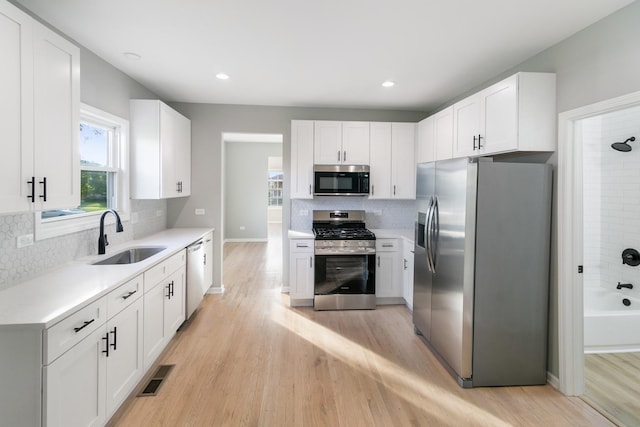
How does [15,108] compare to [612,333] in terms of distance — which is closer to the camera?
[15,108]

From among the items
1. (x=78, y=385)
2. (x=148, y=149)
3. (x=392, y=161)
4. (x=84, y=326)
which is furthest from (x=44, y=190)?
(x=392, y=161)

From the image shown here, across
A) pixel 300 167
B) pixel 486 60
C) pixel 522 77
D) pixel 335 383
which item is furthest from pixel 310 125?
pixel 335 383

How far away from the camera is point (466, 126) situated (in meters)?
3.22

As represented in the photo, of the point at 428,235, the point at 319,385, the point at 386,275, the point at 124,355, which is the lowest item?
the point at 319,385

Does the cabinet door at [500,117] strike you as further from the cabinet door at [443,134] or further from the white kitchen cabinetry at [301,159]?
the white kitchen cabinetry at [301,159]

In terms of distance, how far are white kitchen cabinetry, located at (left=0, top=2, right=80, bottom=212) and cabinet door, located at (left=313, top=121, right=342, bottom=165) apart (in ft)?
8.98

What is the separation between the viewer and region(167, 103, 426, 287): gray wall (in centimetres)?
455

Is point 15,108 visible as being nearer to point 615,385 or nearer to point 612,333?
point 615,385

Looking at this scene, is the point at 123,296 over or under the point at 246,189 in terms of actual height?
under

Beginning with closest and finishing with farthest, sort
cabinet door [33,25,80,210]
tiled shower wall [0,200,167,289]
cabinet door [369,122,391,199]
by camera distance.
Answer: cabinet door [33,25,80,210]
tiled shower wall [0,200,167,289]
cabinet door [369,122,391,199]

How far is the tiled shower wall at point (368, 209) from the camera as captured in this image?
187 inches

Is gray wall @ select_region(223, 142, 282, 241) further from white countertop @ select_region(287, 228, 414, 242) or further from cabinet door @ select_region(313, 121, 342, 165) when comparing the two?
cabinet door @ select_region(313, 121, 342, 165)

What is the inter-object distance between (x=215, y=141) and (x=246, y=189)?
169 inches

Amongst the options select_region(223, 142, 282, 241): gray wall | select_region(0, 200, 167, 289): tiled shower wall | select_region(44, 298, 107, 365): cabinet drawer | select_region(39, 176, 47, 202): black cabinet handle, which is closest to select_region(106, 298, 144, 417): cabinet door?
select_region(44, 298, 107, 365): cabinet drawer
